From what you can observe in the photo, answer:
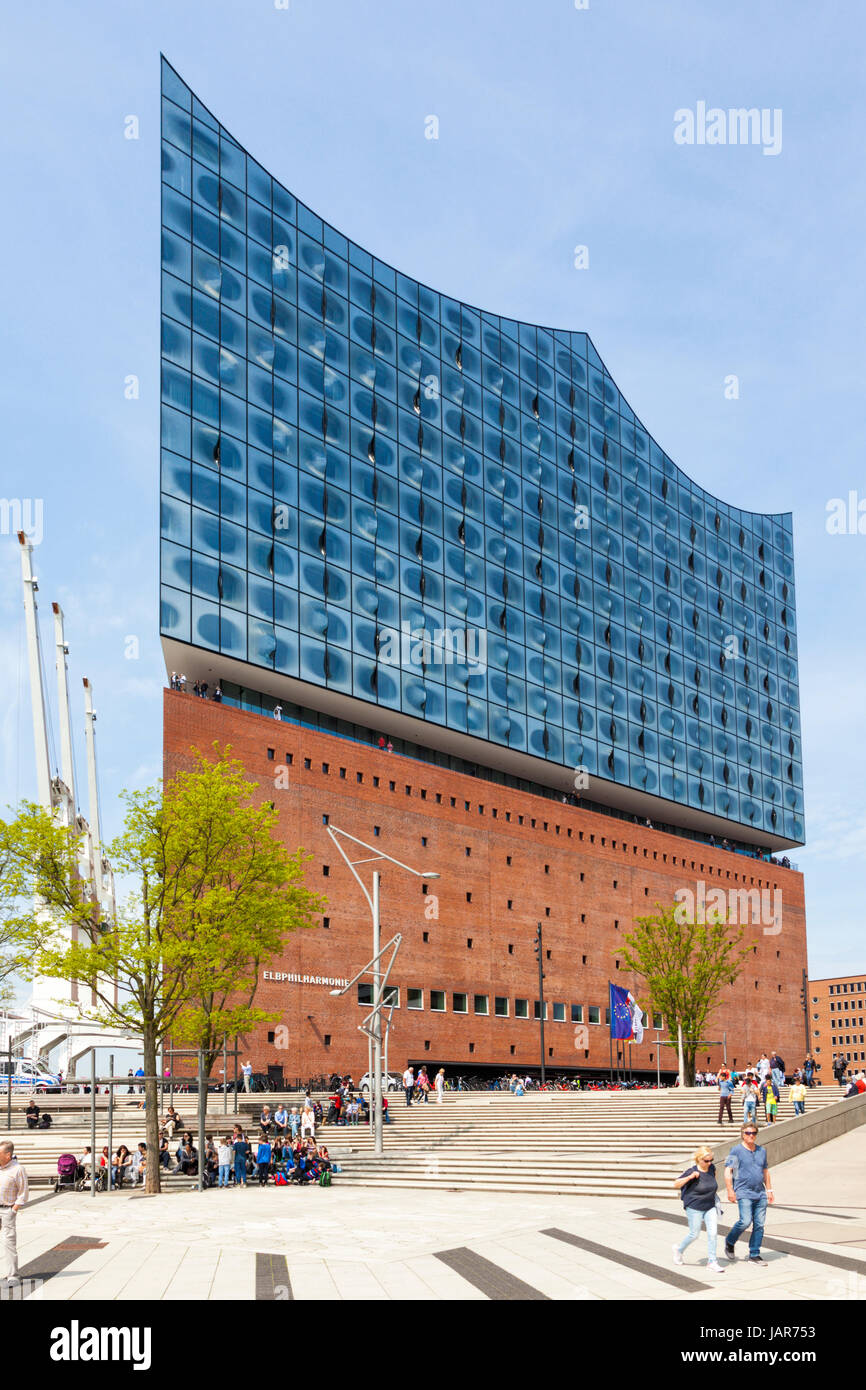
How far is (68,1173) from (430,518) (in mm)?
50568

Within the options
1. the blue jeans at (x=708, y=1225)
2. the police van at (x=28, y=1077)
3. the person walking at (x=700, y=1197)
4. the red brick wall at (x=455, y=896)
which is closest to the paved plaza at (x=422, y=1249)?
the blue jeans at (x=708, y=1225)

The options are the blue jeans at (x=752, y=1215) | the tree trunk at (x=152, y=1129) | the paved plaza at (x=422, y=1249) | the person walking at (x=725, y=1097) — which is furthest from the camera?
the person walking at (x=725, y=1097)

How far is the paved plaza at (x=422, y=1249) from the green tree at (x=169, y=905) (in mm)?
6330

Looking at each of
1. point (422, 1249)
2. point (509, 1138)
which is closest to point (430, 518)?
point (509, 1138)

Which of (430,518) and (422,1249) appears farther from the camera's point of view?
(430,518)

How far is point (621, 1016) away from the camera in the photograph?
74.4 metres

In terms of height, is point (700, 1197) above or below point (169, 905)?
below

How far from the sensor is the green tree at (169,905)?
112 ft

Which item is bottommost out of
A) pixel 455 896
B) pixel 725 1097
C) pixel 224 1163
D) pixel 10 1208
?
pixel 224 1163

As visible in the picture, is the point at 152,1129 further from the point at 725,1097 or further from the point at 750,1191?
the point at 750,1191

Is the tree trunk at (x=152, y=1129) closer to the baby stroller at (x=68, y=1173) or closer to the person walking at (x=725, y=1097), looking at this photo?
the baby stroller at (x=68, y=1173)

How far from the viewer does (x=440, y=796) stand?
74062 millimetres
